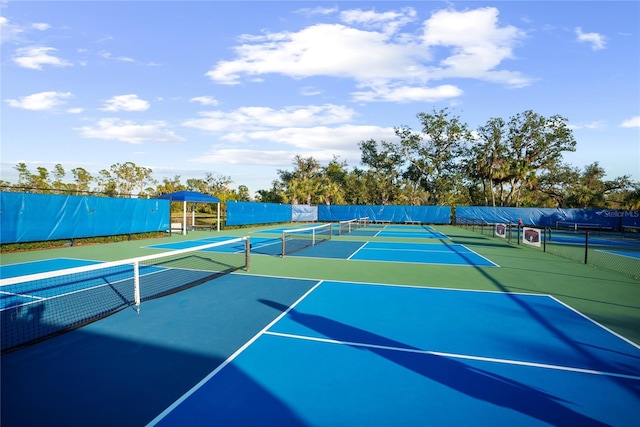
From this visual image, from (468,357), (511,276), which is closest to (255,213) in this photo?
(511,276)

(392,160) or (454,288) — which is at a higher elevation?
(392,160)

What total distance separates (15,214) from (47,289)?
9247 millimetres

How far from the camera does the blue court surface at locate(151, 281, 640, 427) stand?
3.50 meters

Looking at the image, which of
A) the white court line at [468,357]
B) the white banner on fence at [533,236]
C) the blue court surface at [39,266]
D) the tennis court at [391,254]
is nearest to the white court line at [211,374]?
the white court line at [468,357]

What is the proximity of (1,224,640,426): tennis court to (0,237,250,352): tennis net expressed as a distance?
0.10 m

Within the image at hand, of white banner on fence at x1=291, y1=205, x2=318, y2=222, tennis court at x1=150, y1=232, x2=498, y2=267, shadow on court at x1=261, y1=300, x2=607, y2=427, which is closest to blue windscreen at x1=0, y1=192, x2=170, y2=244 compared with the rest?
tennis court at x1=150, y1=232, x2=498, y2=267

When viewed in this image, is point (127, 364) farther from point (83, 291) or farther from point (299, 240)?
point (299, 240)

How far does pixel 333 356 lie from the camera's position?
4.80 metres

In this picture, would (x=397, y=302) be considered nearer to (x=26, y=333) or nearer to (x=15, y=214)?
(x=26, y=333)

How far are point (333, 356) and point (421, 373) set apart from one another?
115 centimetres

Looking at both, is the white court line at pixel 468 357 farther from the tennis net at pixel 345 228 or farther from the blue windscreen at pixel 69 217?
the tennis net at pixel 345 228

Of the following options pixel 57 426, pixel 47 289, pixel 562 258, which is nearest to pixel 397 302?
pixel 57 426

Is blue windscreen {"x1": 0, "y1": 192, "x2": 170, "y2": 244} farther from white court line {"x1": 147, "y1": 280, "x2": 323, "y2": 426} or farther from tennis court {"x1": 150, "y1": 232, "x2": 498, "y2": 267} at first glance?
white court line {"x1": 147, "y1": 280, "x2": 323, "y2": 426}

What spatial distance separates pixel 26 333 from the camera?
5.50 meters
